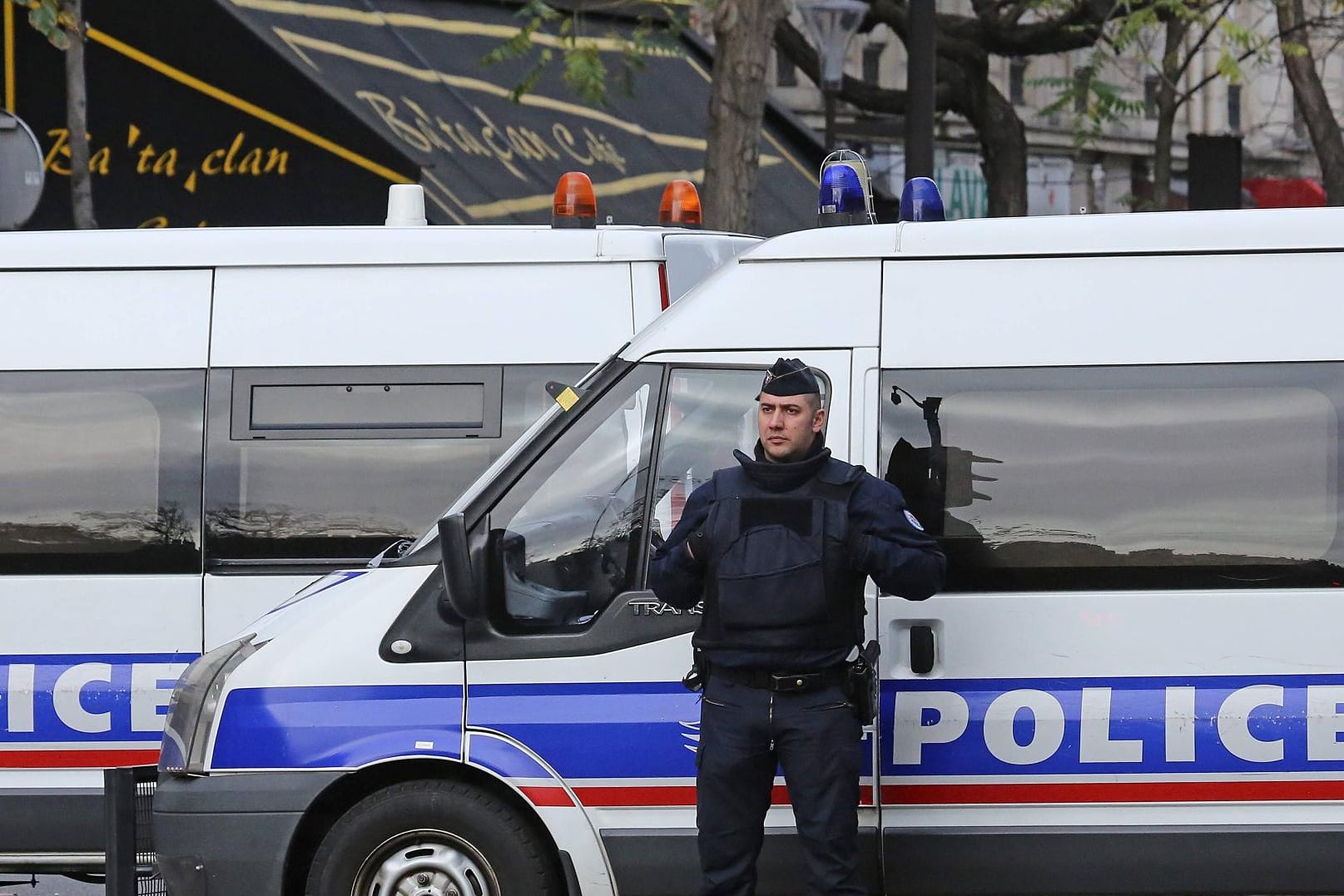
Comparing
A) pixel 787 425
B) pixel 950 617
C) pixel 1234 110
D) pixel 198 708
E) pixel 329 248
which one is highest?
pixel 1234 110

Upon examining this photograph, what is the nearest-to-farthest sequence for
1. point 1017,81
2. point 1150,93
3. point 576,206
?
point 576,206
point 1150,93
point 1017,81

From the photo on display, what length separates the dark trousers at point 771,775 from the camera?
469 cm

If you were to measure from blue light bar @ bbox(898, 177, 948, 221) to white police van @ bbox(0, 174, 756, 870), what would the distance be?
2.98ft

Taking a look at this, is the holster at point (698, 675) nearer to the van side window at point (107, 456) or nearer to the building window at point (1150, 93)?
the van side window at point (107, 456)

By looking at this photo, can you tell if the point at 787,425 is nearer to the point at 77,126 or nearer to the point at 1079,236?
the point at 1079,236

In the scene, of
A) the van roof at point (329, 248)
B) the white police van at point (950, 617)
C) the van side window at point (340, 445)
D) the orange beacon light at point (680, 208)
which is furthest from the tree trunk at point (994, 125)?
the white police van at point (950, 617)

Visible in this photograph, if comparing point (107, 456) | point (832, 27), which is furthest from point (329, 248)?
point (832, 27)

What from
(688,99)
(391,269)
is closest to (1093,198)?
(688,99)

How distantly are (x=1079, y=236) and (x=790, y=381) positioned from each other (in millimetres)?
977

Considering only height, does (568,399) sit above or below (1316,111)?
below

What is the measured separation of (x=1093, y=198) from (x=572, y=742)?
32.9 metres

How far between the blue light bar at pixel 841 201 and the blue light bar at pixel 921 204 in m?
0.22

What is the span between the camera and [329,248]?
6301mm

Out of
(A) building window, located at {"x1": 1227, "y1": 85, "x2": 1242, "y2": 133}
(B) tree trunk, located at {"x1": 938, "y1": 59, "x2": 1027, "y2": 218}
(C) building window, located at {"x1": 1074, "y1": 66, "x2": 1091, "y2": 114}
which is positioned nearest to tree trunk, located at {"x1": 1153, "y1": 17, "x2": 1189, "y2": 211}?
(C) building window, located at {"x1": 1074, "y1": 66, "x2": 1091, "y2": 114}
